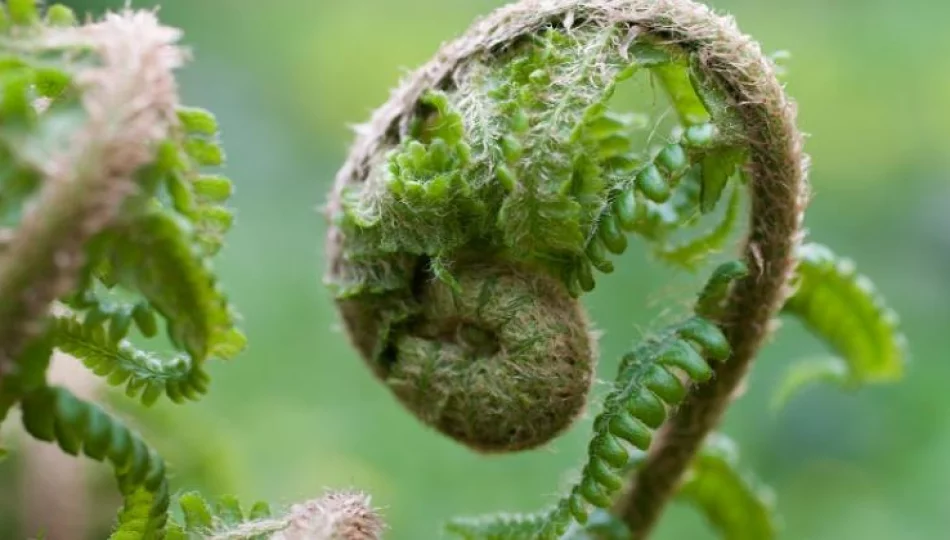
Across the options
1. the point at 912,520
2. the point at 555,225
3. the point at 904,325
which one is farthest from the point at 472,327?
the point at 904,325

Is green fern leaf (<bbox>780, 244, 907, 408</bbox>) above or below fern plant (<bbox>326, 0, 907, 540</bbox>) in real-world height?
above

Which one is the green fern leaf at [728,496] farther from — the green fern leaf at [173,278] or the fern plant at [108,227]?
the green fern leaf at [173,278]

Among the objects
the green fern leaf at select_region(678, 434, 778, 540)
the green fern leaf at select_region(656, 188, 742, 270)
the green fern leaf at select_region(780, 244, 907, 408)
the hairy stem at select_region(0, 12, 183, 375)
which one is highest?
the green fern leaf at select_region(780, 244, 907, 408)

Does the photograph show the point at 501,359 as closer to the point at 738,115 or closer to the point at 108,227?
the point at 738,115

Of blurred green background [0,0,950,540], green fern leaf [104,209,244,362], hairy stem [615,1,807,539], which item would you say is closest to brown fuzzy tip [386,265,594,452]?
hairy stem [615,1,807,539]

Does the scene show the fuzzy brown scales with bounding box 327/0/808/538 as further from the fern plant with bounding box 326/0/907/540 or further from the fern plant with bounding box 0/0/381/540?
the fern plant with bounding box 0/0/381/540

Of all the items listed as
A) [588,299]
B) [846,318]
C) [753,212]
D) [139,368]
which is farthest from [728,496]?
[139,368]

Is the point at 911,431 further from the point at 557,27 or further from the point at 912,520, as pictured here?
the point at 557,27
